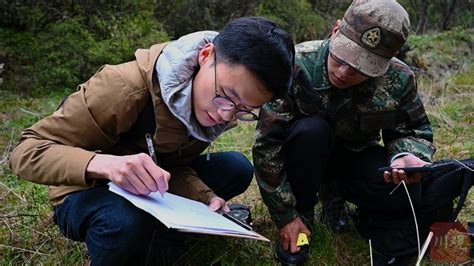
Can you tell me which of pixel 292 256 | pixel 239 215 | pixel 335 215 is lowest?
pixel 335 215

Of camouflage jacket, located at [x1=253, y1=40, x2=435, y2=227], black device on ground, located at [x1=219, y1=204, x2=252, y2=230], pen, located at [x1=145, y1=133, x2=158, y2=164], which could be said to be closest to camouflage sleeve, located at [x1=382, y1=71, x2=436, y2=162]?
camouflage jacket, located at [x1=253, y1=40, x2=435, y2=227]

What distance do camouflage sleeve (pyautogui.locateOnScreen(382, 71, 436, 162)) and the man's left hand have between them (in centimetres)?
7

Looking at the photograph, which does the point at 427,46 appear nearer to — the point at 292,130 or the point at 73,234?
the point at 292,130

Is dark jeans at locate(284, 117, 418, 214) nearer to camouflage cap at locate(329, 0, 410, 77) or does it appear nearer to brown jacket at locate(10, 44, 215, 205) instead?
camouflage cap at locate(329, 0, 410, 77)

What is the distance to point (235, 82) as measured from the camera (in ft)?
5.39

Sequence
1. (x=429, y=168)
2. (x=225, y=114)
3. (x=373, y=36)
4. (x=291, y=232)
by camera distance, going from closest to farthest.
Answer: (x=225, y=114)
(x=429, y=168)
(x=373, y=36)
(x=291, y=232)

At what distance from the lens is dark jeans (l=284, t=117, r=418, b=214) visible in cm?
214

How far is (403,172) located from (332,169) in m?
0.53

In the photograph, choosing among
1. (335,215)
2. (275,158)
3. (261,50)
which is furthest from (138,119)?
(335,215)

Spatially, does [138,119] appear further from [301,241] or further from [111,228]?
[301,241]

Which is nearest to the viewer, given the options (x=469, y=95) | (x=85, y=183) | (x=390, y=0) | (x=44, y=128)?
(x=85, y=183)

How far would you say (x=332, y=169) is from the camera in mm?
2537

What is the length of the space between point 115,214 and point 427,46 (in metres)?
6.60

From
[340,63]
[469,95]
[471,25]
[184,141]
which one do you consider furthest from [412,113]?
[471,25]
